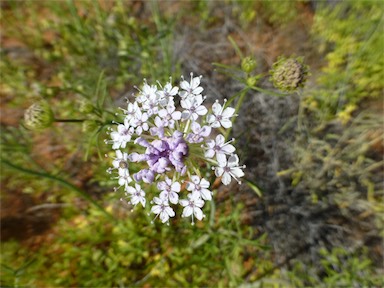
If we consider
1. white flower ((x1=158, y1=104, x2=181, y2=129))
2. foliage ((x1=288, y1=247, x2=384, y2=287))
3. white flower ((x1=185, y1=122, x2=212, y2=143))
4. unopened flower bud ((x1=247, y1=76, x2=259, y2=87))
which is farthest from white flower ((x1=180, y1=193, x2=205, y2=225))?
foliage ((x1=288, y1=247, x2=384, y2=287))

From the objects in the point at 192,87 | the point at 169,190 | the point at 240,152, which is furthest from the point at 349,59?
the point at 169,190

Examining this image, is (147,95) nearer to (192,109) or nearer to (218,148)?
(192,109)

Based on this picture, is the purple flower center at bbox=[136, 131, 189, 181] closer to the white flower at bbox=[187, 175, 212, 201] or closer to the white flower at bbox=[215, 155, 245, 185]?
the white flower at bbox=[187, 175, 212, 201]

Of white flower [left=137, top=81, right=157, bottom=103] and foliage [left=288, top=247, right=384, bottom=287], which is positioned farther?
foliage [left=288, top=247, right=384, bottom=287]

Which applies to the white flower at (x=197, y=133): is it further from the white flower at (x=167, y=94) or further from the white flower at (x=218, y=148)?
the white flower at (x=167, y=94)

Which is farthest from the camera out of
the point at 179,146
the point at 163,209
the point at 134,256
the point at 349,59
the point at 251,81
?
the point at 349,59
